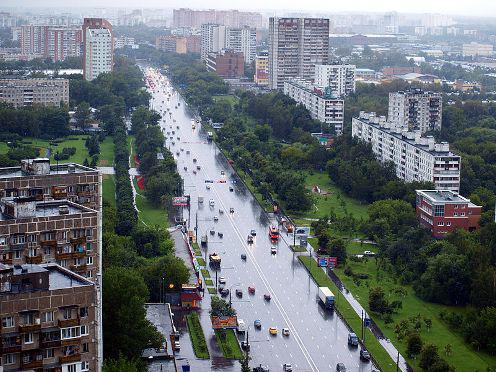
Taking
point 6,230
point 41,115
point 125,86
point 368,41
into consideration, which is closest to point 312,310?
point 6,230

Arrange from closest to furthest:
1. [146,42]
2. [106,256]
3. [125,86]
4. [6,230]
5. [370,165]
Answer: [6,230] → [106,256] → [370,165] → [125,86] → [146,42]

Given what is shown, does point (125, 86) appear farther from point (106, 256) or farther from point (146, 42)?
point (146, 42)

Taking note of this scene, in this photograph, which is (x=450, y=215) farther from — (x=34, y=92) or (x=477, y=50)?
(x=477, y=50)

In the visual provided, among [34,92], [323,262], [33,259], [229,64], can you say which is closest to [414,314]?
[323,262]

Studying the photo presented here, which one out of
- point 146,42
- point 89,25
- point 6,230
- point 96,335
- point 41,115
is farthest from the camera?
point 146,42

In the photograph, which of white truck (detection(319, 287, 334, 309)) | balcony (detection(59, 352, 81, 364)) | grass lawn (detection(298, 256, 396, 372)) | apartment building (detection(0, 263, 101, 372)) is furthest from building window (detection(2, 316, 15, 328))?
white truck (detection(319, 287, 334, 309))

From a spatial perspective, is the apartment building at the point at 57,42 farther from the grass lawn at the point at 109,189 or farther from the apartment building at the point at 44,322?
the apartment building at the point at 44,322

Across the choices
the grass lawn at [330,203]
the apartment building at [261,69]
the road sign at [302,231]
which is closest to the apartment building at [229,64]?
the apartment building at [261,69]
